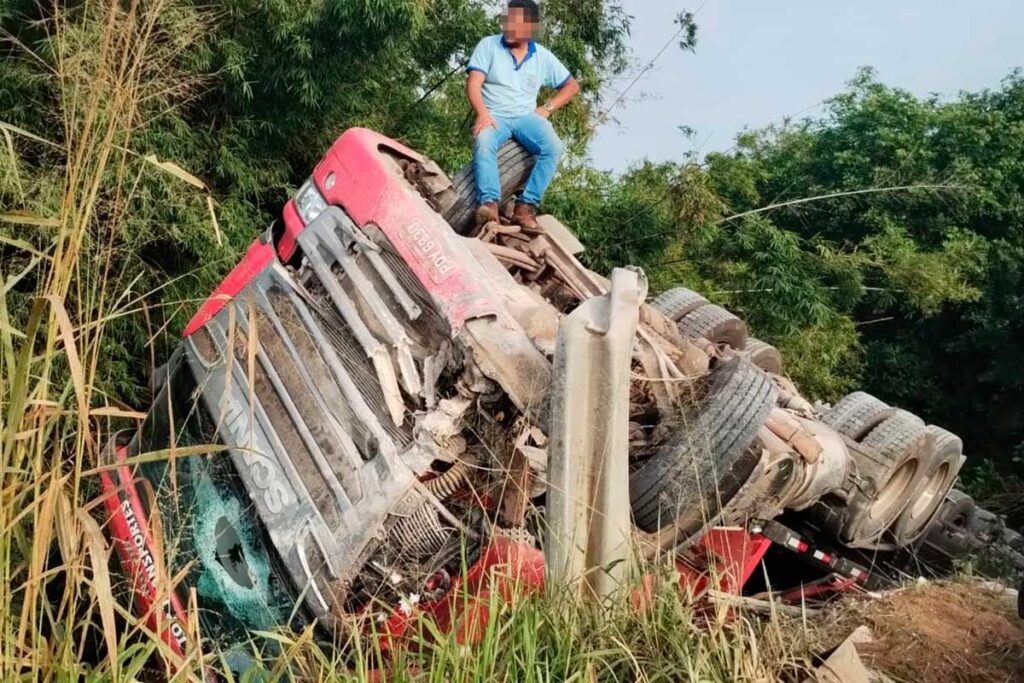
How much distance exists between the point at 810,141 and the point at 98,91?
1693cm

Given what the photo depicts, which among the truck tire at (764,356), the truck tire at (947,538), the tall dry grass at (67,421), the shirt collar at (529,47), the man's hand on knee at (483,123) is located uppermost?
the shirt collar at (529,47)

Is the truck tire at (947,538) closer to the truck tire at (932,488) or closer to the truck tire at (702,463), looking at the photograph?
the truck tire at (932,488)

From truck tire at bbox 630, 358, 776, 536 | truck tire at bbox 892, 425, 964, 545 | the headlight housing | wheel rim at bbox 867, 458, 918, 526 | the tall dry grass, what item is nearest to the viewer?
the tall dry grass

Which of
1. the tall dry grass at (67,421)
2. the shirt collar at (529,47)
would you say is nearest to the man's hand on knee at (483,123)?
the shirt collar at (529,47)

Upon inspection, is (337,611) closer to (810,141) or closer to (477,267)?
(477,267)

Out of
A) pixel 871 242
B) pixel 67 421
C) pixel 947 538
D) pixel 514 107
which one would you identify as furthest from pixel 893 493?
→ pixel 871 242

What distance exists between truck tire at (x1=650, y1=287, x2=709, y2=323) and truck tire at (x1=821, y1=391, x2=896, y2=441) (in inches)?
32.8

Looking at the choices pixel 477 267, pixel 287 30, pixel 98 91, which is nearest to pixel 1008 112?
pixel 287 30

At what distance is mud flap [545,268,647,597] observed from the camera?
3.01 meters

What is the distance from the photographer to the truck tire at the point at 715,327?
5.38 metres

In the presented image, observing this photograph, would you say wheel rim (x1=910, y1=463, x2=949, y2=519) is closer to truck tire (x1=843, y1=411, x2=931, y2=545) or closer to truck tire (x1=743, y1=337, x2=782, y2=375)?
truck tire (x1=843, y1=411, x2=931, y2=545)

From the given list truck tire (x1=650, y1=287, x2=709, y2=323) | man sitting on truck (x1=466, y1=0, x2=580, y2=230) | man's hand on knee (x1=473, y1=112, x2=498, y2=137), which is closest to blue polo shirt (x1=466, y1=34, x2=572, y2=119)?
man sitting on truck (x1=466, y1=0, x2=580, y2=230)

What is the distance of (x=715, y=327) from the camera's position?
5387mm

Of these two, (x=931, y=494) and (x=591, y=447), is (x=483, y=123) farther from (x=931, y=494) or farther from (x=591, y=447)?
(x=931, y=494)
